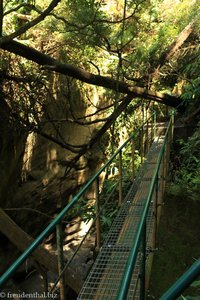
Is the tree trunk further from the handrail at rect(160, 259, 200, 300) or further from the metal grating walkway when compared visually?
the handrail at rect(160, 259, 200, 300)

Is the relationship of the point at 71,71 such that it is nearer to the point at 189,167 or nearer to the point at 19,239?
the point at 19,239

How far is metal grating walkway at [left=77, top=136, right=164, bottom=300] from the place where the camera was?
9.34 feet

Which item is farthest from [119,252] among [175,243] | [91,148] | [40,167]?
[91,148]

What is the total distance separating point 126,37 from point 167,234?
4.42 meters

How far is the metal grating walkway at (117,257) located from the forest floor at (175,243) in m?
0.67

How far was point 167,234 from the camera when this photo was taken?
515 centimetres

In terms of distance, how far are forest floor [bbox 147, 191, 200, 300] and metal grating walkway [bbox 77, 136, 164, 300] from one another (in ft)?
2.20

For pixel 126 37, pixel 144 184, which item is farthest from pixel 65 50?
pixel 144 184

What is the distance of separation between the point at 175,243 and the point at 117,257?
6.22ft

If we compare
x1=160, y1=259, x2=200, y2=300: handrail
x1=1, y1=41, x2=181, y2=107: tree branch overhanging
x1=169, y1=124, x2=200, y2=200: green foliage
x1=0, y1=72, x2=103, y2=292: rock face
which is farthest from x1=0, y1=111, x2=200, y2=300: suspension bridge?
x1=1, y1=41, x2=181, y2=107: tree branch overhanging

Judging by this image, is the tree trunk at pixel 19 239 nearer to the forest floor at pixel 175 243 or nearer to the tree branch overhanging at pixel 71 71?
the forest floor at pixel 175 243

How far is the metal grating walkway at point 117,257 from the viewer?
112 inches

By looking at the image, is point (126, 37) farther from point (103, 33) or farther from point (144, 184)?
point (144, 184)

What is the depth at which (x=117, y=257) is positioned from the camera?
11.2ft
